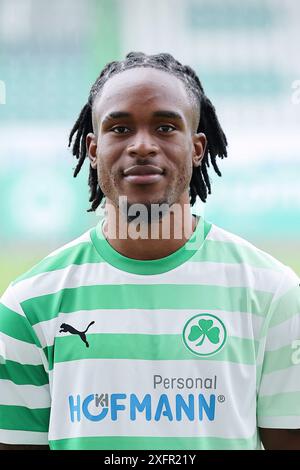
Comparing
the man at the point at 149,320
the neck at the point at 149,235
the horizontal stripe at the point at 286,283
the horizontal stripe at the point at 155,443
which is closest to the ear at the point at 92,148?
the man at the point at 149,320

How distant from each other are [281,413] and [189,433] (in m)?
0.24

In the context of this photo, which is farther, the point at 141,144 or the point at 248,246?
the point at 248,246

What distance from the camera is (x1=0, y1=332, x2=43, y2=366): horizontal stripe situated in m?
1.89

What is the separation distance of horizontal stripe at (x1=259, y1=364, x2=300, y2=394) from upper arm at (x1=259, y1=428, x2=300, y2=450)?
10cm

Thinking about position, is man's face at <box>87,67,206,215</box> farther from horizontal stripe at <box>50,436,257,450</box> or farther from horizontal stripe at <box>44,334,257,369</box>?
horizontal stripe at <box>50,436,257,450</box>

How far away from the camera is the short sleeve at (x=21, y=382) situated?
6.21 feet

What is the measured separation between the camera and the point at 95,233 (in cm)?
199

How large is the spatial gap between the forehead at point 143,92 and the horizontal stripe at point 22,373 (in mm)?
658

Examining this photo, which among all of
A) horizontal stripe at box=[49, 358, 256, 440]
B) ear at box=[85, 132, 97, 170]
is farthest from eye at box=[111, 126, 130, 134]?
horizontal stripe at box=[49, 358, 256, 440]

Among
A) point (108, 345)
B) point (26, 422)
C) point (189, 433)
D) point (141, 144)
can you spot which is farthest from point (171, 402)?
point (141, 144)

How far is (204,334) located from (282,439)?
33 centimetres

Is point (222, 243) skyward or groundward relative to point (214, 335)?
skyward

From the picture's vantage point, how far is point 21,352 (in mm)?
1891
